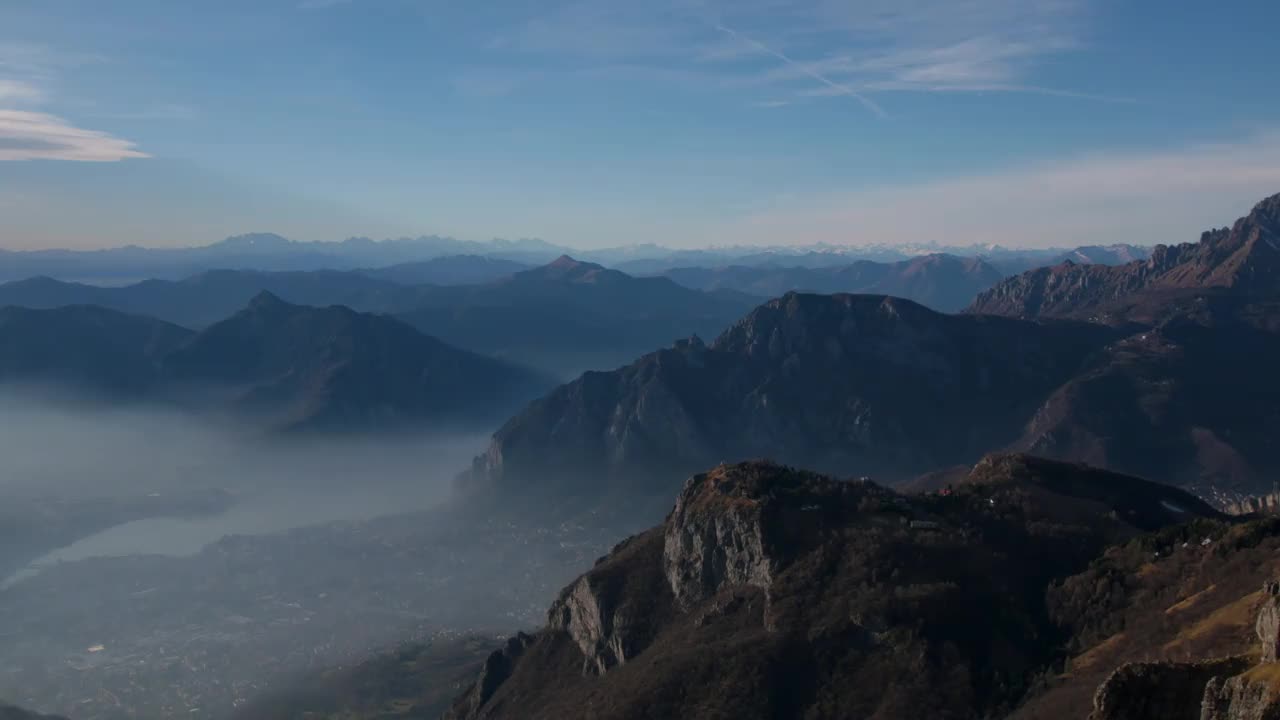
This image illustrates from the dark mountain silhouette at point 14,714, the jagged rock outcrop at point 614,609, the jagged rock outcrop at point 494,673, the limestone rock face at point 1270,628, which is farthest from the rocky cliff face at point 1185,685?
the dark mountain silhouette at point 14,714

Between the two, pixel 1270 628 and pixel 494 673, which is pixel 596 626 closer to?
pixel 494 673

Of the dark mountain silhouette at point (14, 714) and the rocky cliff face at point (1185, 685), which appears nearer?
the rocky cliff face at point (1185, 685)

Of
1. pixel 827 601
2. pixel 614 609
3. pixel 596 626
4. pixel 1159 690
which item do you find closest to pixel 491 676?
pixel 596 626

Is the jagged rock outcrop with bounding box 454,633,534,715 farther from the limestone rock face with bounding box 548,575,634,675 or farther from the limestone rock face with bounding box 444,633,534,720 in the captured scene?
the limestone rock face with bounding box 548,575,634,675

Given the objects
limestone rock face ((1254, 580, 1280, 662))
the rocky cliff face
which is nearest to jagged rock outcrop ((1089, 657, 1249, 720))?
the rocky cliff face

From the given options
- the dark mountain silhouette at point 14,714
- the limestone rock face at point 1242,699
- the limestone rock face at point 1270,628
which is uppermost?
the limestone rock face at point 1270,628

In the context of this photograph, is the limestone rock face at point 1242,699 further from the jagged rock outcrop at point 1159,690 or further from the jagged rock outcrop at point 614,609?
the jagged rock outcrop at point 614,609

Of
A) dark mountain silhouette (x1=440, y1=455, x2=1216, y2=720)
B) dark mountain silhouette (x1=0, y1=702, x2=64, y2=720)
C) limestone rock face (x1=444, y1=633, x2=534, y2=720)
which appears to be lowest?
dark mountain silhouette (x1=0, y1=702, x2=64, y2=720)

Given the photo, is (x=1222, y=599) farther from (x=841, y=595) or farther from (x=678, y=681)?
(x=678, y=681)

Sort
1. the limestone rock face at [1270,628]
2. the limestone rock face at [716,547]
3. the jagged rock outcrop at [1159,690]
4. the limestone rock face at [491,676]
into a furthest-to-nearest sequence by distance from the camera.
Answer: the limestone rock face at [491,676] → the limestone rock face at [716,547] → the jagged rock outcrop at [1159,690] → the limestone rock face at [1270,628]
